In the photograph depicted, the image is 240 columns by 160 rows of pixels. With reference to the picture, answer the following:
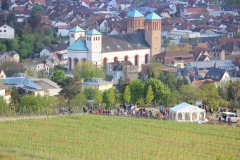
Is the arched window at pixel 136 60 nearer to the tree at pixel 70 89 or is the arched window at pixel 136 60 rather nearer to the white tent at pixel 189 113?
the tree at pixel 70 89

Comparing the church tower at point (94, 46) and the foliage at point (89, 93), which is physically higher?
the church tower at point (94, 46)

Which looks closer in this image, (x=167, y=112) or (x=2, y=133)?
(x=2, y=133)

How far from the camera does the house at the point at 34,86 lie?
95.3 feet

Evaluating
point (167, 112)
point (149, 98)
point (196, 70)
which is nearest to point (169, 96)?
point (149, 98)

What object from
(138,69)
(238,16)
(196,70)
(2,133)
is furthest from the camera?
(238,16)

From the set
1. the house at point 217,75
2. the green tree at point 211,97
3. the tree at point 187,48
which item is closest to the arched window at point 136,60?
the tree at point 187,48

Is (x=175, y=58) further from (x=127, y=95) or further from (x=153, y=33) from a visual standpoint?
(x=127, y=95)

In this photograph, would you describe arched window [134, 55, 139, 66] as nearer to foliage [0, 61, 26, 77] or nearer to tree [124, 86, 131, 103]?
foliage [0, 61, 26, 77]

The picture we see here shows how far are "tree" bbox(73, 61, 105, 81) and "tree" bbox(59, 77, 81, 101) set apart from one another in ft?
20.3

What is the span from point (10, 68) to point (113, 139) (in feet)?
56.9

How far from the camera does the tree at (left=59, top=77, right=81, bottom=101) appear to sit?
92.9 ft

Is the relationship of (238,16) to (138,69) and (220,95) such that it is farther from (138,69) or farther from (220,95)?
(220,95)

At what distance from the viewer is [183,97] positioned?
2822cm

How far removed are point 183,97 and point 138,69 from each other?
13118mm
